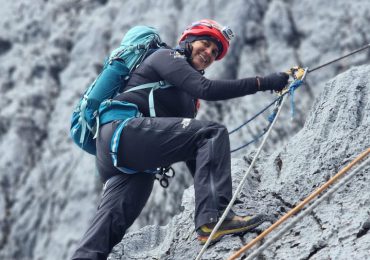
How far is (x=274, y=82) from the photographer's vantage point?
6160 mm

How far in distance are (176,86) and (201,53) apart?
58 cm

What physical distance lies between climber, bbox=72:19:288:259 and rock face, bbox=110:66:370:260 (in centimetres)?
48

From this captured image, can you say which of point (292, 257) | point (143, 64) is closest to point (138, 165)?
point (143, 64)

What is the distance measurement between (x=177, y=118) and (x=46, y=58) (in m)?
15.0

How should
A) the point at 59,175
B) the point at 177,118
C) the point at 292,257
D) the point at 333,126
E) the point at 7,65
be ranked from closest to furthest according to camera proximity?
1. the point at 292,257
2. the point at 177,118
3. the point at 333,126
4. the point at 59,175
5. the point at 7,65

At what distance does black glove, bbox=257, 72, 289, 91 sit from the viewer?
6109 millimetres

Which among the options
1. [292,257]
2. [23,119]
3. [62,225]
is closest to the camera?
[292,257]

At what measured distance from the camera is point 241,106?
17.1 meters

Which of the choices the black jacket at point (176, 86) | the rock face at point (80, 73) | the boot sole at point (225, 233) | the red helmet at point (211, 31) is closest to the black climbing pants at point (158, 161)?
the boot sole at point (225, 233)

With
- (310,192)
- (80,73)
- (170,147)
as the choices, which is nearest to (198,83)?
(170,147)

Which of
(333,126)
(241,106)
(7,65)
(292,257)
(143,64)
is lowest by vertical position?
(292,257)

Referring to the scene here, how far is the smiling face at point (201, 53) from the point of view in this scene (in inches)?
257

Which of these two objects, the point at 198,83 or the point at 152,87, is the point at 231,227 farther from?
the point at 152,87

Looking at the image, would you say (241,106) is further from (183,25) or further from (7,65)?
(7,65)
